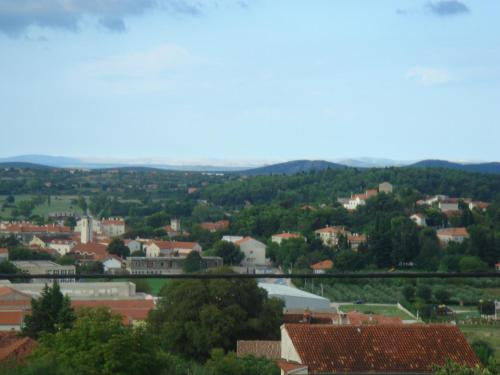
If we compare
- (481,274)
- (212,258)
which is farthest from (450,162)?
(481,274)

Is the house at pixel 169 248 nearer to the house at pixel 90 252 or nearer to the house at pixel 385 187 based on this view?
the house at pixel 90 252

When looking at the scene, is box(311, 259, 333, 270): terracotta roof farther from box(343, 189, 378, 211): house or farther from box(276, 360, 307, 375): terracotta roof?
box(276, 360, 307, 375): terracotta roof

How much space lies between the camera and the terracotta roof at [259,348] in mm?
14161

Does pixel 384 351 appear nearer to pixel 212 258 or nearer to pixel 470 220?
pixel 212 258

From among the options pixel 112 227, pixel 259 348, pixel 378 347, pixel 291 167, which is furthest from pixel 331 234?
pixel 291 167

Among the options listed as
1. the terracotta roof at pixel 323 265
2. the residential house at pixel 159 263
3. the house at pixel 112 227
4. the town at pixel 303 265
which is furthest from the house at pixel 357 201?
the residential house at pixel 159 263

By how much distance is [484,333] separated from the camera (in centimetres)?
1984

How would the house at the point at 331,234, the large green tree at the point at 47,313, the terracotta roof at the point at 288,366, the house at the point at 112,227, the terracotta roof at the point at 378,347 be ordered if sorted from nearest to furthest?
1. the terracotta roof at the point at 288,366
2. the terracotta roof at the point at 378,347
3. the large green tree at the point at 47,313
4. the house at the point at 331,234
5. the house at the point at 112,227

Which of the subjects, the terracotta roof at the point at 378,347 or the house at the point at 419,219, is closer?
the terracotta roof at the point at 378,347

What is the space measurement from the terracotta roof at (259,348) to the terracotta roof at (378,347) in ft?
3.03

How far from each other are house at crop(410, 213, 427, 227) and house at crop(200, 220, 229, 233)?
7.61 m

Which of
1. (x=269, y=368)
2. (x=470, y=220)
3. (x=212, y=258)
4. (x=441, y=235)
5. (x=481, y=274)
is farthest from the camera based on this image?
(x=470, y=220)

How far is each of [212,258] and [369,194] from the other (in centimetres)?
1623

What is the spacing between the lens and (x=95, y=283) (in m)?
31.2
